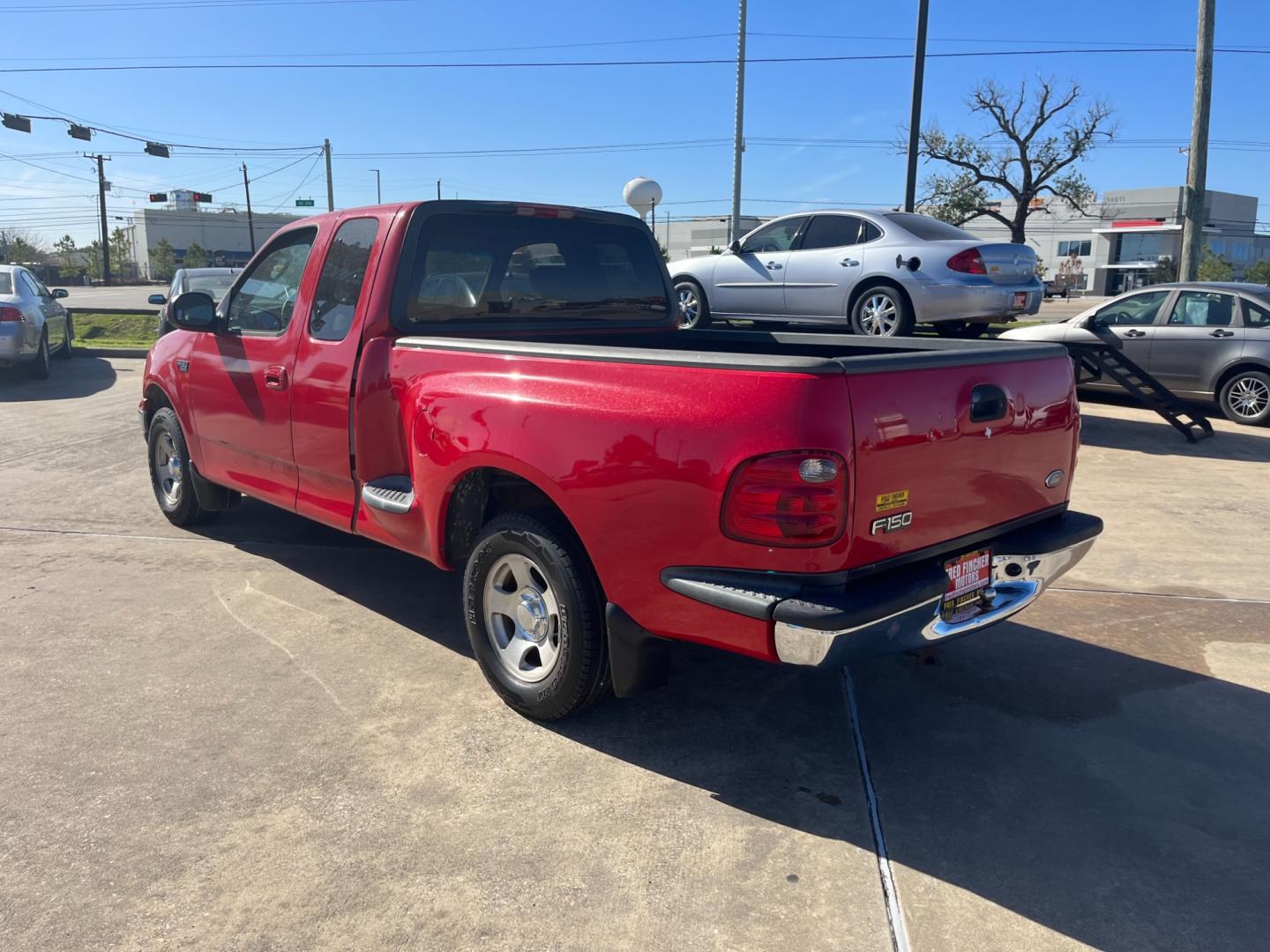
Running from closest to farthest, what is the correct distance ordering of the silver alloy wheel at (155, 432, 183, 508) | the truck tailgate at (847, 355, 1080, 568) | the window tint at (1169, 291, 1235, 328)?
the truck tailgate at (847, 355, 1080, 568), the silver alloy wheel at (155, 432, 183, 508), the window tint at (1169, 291, 1235, 328)

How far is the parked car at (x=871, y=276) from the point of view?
9547 millimetres

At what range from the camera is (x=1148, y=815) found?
3.22 m

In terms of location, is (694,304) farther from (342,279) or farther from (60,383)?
(60,383)

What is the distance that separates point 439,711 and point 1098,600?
3.60 metres

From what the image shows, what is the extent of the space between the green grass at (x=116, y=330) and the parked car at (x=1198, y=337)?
15.5 m

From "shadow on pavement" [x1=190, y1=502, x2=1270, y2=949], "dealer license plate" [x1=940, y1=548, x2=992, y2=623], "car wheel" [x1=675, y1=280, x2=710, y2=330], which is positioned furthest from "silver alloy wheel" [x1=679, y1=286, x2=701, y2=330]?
"dealer license plate" [x1=940, y1=548, x2=992, y2=623]

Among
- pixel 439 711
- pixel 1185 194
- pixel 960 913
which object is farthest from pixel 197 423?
pixel 1185 194

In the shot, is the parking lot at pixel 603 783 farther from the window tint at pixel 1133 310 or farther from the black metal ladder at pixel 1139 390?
the window tint at pixel 1133 310

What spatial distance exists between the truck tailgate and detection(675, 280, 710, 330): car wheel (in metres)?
8.49

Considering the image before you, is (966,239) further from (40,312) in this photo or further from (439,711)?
(40,312)

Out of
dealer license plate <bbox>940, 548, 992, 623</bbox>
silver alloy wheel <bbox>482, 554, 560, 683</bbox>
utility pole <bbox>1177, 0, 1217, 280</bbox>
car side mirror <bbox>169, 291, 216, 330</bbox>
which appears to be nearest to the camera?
dealer license plate <bbox>940, 548, 992, 623</bbox>

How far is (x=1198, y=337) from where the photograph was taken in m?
11.0

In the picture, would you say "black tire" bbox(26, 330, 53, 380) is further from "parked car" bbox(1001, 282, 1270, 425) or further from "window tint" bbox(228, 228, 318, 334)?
"parked car" bbox(1001, 282, 1270, 425)

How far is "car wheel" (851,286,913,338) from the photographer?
9.88 meters
